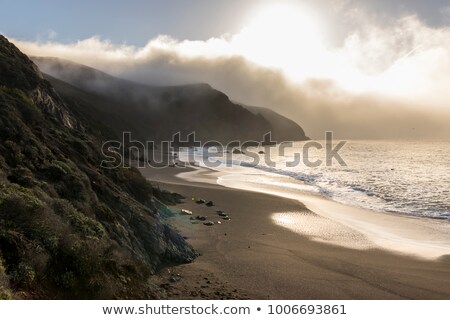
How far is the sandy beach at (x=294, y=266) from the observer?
30.4ft

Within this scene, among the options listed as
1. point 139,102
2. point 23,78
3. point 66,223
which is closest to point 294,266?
point 66,223

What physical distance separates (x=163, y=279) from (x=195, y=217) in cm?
804

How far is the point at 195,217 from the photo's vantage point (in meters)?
17.3

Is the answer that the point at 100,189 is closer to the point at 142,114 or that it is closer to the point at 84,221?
the point at 84,221

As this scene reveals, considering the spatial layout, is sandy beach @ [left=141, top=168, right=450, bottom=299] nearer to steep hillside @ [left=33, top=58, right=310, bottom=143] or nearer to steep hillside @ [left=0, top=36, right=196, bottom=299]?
steep hillside @ [left=0, top=36, right=196, bottom=299]

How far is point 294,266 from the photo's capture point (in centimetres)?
1127

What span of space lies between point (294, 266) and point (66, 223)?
22.4 ft

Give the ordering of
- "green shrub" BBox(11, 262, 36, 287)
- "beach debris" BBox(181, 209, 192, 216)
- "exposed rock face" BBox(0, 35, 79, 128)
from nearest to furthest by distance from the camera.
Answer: "green shrub" BBox(11, 262, 36, 287) < "beach debris" BBox(181, 209, 192, 216) < "exposed rock face" BBox(0, 35, 79, 128)

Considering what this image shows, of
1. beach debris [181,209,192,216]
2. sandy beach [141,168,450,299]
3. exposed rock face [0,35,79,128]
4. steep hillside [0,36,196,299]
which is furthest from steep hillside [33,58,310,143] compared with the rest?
steep hillside [0,36,196,299]

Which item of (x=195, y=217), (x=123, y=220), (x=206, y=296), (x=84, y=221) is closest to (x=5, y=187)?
(x=84, y=221)

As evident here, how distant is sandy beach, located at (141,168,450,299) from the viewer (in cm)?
926

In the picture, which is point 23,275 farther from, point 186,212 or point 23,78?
point 23,78

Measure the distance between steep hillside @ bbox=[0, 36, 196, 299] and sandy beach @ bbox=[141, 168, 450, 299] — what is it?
124 centimetres

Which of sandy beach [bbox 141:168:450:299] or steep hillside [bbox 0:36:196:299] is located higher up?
steep hillside [bbox 0:36:196:299]
